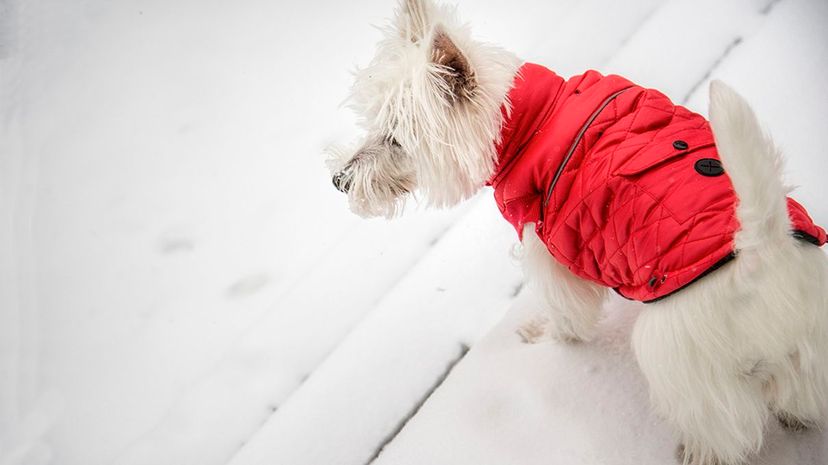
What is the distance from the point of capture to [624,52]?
229 centimetres

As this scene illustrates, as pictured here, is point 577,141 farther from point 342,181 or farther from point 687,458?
point 687,458

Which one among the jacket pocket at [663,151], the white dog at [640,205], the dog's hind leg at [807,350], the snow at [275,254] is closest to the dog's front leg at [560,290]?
the white dog at [640,205]

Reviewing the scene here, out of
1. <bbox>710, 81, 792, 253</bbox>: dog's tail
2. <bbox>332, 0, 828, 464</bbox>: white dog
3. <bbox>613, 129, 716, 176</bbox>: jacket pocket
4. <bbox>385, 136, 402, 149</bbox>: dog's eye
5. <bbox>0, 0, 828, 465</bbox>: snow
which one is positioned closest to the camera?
<bbox>710, 81, 792, 253</bbox>: dog's tail

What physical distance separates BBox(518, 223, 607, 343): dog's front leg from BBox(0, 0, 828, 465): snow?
0.17 meters

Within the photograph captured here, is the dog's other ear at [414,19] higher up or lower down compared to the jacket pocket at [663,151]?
lower down

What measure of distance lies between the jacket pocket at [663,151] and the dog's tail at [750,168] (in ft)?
0.64

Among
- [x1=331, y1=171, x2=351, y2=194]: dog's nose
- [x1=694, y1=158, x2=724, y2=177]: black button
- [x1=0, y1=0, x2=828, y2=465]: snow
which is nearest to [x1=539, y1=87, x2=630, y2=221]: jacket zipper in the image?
[x1=694, y1=158, x2=724, y2=177]: black button

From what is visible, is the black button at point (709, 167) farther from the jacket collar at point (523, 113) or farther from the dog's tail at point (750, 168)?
the jacket collar at point (523, 113)

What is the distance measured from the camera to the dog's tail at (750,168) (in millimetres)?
672

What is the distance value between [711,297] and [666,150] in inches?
11.9

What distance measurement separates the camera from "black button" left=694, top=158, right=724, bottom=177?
879mm

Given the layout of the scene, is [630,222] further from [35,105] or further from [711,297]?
[35,105]

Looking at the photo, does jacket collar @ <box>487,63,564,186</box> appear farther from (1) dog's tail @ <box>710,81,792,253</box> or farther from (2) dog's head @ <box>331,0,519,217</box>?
(1) dog's tail @ <box>710,81,792,253</box>

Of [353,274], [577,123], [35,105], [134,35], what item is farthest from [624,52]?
[35,105]
